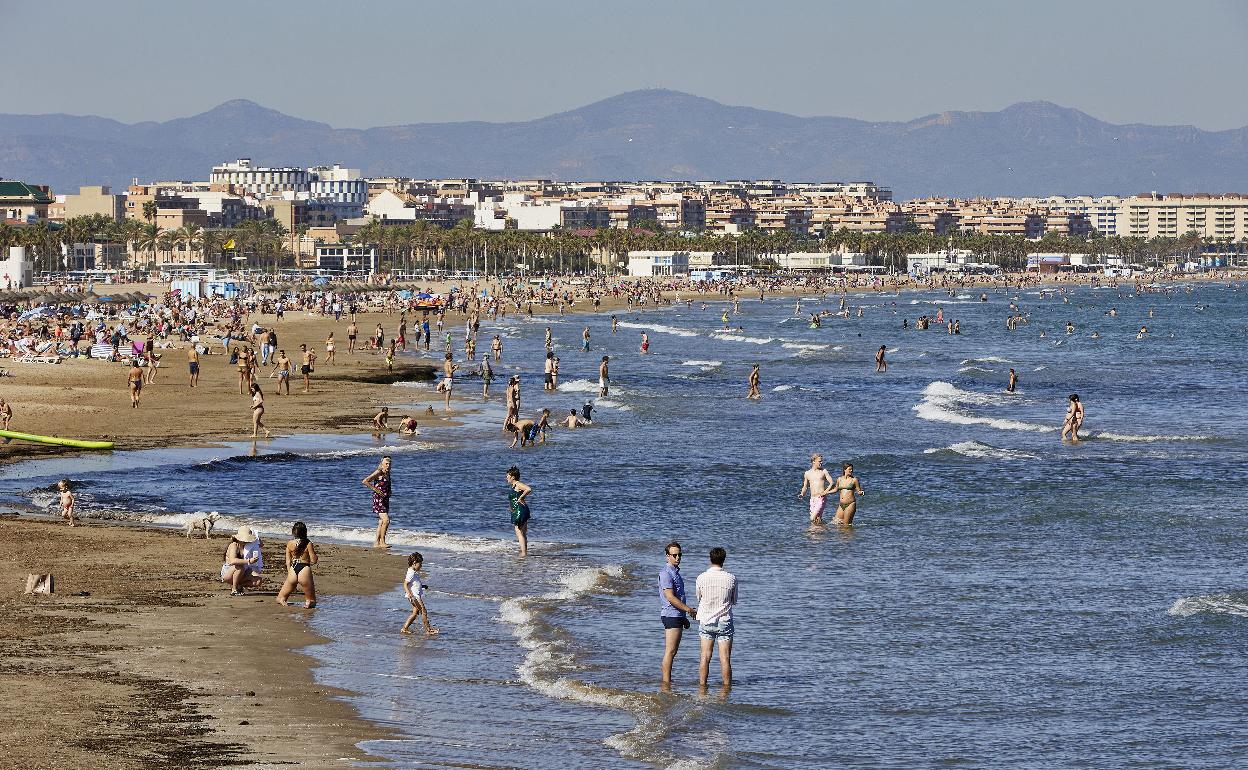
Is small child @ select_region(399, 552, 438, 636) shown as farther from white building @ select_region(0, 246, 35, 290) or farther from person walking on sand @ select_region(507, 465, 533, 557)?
white building @ select_region(0, 246, 35, 290)

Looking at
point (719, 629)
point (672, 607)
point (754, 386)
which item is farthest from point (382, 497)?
point (754, 386)

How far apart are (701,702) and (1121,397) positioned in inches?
1590

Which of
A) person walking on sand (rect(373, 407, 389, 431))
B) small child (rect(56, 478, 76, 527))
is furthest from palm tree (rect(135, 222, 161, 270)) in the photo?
small child (rect(56, 478, 76, 527))

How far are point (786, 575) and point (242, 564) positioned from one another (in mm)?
6762

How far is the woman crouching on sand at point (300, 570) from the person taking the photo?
1728 cm

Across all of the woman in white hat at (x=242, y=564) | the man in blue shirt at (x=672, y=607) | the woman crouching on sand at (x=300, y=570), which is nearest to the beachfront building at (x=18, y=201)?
the woman in white hat at (x=242, y=564)

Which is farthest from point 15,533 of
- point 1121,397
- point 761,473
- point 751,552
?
point 1121,397

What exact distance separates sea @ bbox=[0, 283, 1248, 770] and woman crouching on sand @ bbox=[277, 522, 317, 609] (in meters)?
0.25

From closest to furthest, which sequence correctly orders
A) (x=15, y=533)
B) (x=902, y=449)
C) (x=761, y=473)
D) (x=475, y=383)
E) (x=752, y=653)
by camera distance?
(x=752, y=653)
(x=15, y=533)
(x=761, y=473)
(x=902, y=449)
(x=475, y=383)

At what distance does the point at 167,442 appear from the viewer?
107 ft

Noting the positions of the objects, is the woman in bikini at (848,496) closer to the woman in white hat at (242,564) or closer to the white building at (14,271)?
the woman in white hat at (242,564)

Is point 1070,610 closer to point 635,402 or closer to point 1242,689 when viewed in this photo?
point 1242,689

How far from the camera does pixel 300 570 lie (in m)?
17.3

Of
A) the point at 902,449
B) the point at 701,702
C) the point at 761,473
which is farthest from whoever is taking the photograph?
the point at 902,449
